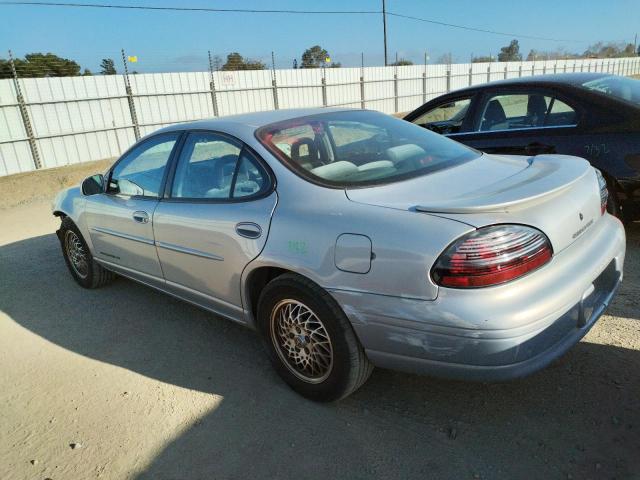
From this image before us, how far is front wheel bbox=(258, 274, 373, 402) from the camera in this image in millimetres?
2422

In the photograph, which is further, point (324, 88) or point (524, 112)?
point (324, 88)

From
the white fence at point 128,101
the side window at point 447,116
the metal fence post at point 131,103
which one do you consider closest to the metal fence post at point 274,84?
the white fence at point 128,101

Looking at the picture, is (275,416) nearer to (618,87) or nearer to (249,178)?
(249,178)

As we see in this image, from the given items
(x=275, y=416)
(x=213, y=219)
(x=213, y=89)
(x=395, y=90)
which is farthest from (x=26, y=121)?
(x=395, y=90)

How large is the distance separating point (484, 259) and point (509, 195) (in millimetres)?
403

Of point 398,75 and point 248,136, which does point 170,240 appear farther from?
Result: point 398,75

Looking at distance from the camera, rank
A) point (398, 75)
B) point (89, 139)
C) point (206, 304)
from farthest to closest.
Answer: point (398, 75) < point (89, 139) < point (206, 304)

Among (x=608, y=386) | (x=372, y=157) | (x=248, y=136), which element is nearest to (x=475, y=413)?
(x=608, y=386)

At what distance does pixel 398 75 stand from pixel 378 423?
20.4 metres

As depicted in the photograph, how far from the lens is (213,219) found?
116 inches

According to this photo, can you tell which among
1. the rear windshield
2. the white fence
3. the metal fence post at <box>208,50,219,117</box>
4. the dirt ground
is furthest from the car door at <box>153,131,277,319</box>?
the metal fence post at <box>208,50,219,117</box>

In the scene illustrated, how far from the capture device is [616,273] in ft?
8.79

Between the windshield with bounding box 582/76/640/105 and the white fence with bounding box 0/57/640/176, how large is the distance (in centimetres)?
1117

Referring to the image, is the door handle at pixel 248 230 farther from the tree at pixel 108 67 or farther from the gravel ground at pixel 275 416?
the tree at pixel 108 67
